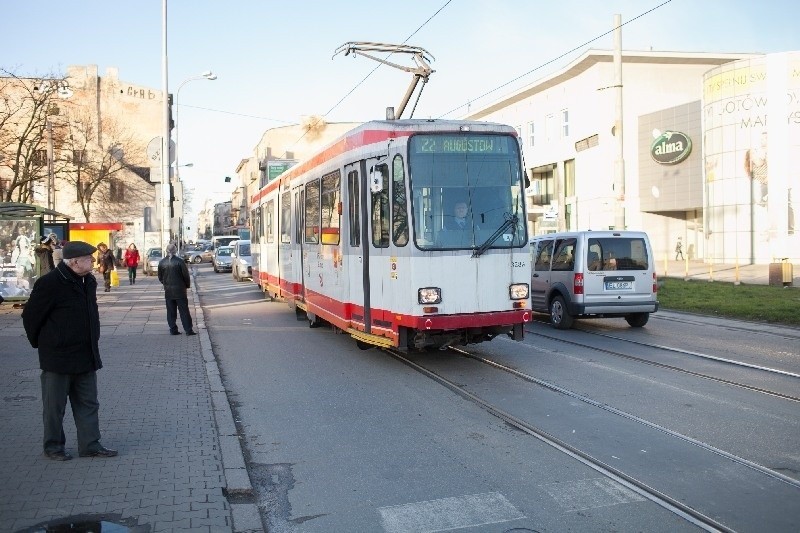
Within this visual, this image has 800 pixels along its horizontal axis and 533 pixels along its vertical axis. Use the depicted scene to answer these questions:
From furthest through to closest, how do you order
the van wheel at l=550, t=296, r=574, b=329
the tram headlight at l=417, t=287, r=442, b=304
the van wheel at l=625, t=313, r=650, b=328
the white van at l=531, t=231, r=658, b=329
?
the van wheel at l=625, t=313, r=650, b=328, the van wheel at l=550, t=296, r=574, b=329, the white van at l=531, t=231, r=658, b=329, the tram headlight at l=417, t=287, r=442, b=304

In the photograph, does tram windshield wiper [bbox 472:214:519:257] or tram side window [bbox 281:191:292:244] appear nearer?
tram windshield wiper [bbox 472:214:519:257]

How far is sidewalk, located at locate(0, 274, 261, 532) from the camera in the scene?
537cm

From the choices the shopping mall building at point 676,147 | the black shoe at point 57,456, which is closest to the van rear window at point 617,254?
the black shoe at point 57,456

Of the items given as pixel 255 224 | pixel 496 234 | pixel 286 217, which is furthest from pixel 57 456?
pixel 255 224

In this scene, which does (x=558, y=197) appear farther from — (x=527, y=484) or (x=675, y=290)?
(x=527, y=484)

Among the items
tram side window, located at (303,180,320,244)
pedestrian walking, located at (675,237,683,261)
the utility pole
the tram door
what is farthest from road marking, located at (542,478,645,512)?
pedestrian walking, located at (675,237,683,261)

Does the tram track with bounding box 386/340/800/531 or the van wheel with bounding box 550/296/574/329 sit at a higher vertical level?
the van wheel with bounding box 550/296/574/329

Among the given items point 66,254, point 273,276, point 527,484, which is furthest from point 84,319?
point 273,276

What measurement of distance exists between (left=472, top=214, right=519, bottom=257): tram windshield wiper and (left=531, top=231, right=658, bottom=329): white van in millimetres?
5004

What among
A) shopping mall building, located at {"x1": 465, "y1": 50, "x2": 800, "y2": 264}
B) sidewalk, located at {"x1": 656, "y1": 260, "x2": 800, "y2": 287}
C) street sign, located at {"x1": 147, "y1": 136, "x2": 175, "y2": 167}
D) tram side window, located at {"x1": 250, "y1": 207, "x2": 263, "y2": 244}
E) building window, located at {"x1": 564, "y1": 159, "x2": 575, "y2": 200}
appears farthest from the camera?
building window, located at {"x1": 564, "y1": 159, "x2": 575, "y2": 200}

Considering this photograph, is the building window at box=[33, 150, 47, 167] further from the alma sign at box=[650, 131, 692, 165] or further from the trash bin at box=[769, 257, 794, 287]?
the alma sign at box=[650, 131, 692, 165]

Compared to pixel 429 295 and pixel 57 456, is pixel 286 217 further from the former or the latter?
pixel 57 456

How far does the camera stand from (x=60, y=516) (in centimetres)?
534

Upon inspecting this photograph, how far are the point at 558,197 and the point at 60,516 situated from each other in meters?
50.7
